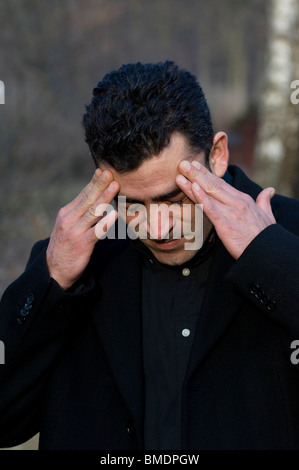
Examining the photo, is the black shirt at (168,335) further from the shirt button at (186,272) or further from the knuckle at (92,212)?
the knuckle at (92,212)

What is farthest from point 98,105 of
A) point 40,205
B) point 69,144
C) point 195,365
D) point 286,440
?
point 69,144

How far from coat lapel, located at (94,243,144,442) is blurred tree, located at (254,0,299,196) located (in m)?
5.47

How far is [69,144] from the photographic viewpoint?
1351cm

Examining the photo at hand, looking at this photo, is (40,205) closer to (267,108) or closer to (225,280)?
(267,108)

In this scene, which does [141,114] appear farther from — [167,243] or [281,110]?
[281,110]

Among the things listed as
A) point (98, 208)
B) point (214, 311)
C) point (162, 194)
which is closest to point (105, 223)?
point (98, 208)

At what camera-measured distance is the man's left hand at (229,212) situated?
211cm

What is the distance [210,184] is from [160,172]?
0.19 metres

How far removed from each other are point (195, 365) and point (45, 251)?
0.69m

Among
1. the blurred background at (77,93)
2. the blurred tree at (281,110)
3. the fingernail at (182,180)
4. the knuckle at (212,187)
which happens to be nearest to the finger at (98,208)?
the fingernail at (182,180)

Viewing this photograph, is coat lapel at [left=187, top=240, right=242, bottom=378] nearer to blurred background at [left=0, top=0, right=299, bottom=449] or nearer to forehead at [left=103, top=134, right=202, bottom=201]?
forehead at [left=103, top=134, right=202, bottom=201]

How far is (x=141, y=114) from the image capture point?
2.21 metres

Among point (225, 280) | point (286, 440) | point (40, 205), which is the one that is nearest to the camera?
point (286, 440)

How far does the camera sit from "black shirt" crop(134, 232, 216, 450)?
92.0 inches
